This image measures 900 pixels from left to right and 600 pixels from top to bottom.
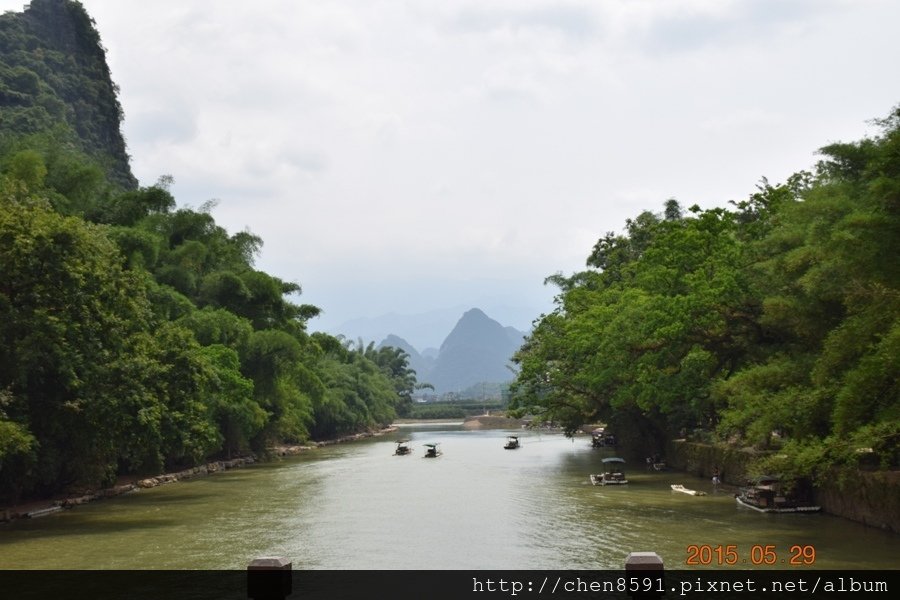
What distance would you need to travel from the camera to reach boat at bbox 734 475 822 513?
1137 inches

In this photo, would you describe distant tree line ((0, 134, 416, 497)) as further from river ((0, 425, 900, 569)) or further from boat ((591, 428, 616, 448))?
boat ((591, 428, 616, 448))

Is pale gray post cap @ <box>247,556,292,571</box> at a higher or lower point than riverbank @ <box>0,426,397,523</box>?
higher

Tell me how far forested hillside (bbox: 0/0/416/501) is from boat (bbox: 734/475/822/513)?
21855 mm

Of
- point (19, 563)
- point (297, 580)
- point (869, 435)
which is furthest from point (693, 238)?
point (19, 563)

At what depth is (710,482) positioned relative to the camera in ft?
131

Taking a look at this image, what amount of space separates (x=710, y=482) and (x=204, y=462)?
3043cm

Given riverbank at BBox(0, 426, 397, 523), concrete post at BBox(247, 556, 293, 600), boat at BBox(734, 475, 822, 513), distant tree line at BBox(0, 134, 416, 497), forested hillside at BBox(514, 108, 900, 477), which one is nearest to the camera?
concrete post at BBox(247, 556, 293, 600)

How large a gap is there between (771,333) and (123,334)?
25.2 m

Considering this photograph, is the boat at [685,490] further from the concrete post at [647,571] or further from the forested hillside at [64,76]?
the forested hillside at [64,76]

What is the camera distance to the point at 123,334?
3284 centimetres

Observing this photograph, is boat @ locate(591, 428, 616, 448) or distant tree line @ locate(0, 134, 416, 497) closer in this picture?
distant tree line @ locate(0, 134, 416, 497)
